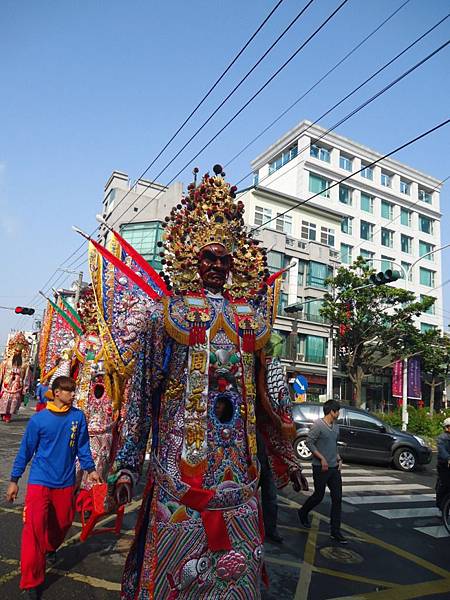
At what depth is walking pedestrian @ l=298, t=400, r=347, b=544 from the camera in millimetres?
5266

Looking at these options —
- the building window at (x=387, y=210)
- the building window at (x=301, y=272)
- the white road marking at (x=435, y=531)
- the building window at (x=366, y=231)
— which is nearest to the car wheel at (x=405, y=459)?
the white road marking at (x=435, y=531)

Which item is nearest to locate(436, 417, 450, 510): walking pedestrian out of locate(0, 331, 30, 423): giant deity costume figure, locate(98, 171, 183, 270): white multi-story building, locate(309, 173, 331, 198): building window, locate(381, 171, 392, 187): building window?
locate(0, 331, 30, 423): giant deity costume figure

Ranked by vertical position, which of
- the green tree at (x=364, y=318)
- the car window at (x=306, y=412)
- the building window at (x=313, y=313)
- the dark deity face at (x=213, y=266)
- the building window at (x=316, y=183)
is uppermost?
the building window at (x=316, y=183)

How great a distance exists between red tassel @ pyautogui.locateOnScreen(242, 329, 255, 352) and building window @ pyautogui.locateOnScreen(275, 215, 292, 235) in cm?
2996

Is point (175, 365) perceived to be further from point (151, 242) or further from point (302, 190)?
point (302, 190)

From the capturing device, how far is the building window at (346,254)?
37.3 metres

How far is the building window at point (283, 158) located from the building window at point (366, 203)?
7723mm

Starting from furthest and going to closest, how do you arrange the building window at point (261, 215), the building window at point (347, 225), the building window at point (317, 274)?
1. the building window at point (347, 225)
2. the building window at point (317, 274)
3. the building window at point (261, 215)

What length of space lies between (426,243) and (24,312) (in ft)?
125

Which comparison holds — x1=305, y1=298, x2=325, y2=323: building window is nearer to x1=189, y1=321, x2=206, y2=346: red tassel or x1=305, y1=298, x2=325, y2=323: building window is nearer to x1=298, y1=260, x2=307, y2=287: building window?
x1=298, y1=260, x2=307, y2=287: building window

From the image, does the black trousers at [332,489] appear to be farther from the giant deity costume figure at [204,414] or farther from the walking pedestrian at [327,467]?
the giant deity costume figure at [204,414]

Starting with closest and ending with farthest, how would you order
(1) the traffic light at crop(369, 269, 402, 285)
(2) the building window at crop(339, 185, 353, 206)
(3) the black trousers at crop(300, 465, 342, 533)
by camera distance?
1. (3) the black trousers at crop(300, 465, 342, 533)
2. (1) the traffic light at crop(369, 269, 402, 285)
3. (2) the building window at crop(339, 185, 353, 206)

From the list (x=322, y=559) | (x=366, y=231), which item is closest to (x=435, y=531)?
(x=322, y=559)

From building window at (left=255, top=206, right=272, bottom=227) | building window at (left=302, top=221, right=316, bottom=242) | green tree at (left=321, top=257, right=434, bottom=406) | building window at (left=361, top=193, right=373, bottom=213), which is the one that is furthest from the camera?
building window at (left=361, top=193, right=373, bottom=213)
